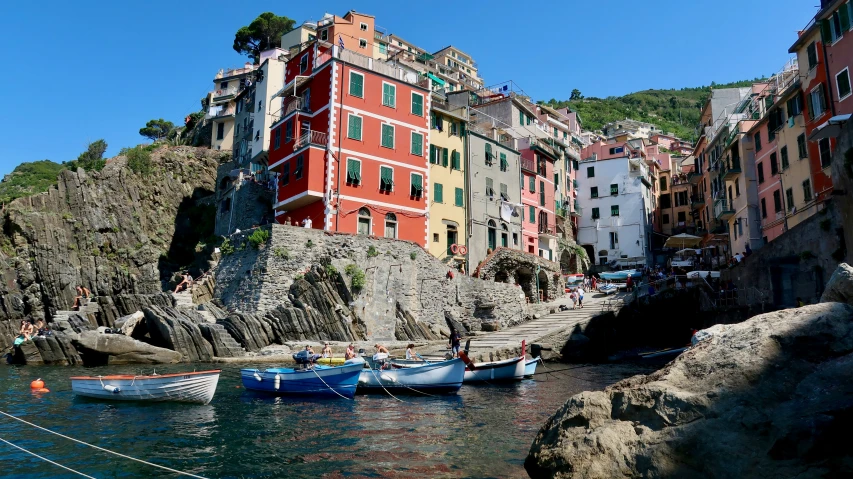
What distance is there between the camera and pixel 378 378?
21203 millimetres

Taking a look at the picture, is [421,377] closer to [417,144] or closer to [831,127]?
[831,127]

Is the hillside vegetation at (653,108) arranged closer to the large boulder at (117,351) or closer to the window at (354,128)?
the window at (354,128)

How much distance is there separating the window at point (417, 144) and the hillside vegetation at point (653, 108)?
93983 mm

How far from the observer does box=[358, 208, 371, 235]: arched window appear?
3703 centimetres

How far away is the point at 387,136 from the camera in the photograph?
129 feet

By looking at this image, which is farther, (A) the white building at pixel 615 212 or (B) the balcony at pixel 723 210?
(A) the white building at pixel 615 212

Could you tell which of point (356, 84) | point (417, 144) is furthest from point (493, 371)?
point (356, 84)

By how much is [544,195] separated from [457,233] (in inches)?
629

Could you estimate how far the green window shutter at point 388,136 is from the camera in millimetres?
39094

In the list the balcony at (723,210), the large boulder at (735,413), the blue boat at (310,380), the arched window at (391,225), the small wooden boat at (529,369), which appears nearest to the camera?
the large boulder at (735,413)

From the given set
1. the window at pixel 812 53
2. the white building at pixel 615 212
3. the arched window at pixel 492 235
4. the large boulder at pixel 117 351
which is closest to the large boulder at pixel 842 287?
the large boulder at pixel 117 351

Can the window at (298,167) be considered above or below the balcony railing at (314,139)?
below

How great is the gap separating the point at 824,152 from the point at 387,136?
86.6ft

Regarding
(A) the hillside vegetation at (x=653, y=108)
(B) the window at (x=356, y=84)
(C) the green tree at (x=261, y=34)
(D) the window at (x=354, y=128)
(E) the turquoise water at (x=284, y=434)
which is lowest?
(E) the turquoise water at (x=284, y=434)
